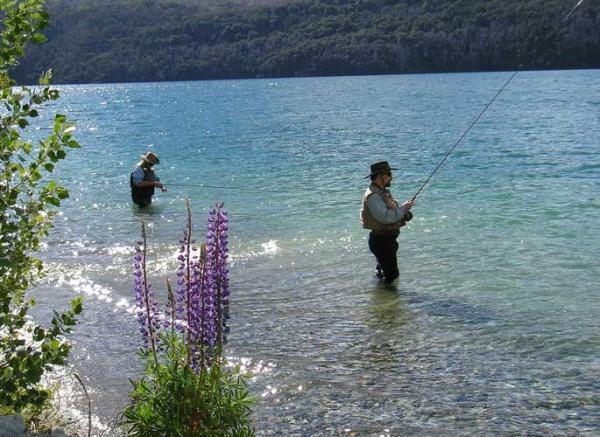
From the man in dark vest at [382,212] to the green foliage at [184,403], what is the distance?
6.62 metres

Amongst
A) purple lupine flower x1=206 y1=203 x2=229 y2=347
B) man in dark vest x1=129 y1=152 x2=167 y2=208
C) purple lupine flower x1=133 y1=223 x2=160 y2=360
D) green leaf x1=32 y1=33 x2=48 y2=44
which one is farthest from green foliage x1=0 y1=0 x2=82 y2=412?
man in dark vest x1=129 y1=152 x2=167 y2=208

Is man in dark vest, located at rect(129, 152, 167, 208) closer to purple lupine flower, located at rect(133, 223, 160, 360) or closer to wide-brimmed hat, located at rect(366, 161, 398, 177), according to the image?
wide-brimmed hat, located at rect(366, 161, 398, 177)

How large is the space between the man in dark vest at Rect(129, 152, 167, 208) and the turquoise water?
67cm

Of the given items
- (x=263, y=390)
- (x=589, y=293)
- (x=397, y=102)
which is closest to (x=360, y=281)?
(x=589, y=293)

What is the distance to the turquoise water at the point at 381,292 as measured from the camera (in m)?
8.49

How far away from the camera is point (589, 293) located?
42.7ft

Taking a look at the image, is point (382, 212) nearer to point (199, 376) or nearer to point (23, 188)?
point (199, 376)

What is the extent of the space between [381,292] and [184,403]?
25.6 feet

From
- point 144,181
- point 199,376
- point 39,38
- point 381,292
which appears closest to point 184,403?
point 199,376

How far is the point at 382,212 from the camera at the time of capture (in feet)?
39.5

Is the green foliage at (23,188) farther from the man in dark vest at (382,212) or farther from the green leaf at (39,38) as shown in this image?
the man in dark vest at (382,212)

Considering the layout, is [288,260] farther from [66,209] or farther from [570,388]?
[66,209]

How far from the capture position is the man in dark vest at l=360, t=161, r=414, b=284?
39.4 ft

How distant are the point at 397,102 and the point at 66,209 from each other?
6971 centimetres
